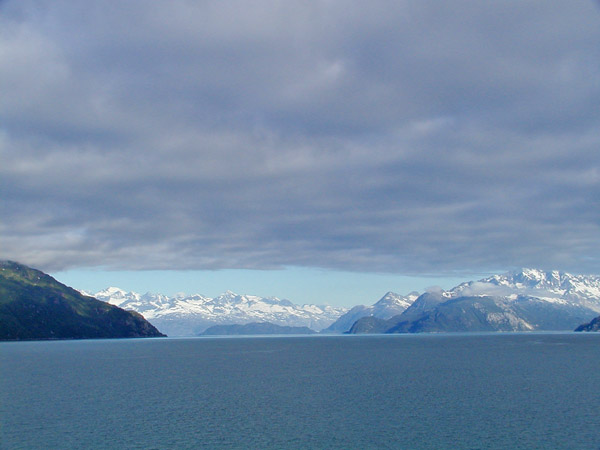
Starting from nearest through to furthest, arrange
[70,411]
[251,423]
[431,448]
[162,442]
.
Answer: [431,448] < [162,442] < [251,423] < [70,411]

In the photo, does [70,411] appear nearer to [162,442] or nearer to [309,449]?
[162,442]

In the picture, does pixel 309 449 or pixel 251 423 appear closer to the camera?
pixel 309 449

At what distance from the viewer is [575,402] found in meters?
A: 101

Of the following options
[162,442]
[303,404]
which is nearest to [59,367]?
[303,404]

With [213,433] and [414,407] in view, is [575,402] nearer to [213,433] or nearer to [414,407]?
[414,407]

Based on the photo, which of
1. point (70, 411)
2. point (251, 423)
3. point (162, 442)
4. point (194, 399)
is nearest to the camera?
point (162, 442)

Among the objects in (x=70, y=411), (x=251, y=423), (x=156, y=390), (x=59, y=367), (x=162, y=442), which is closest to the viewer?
(x=162, y=442)

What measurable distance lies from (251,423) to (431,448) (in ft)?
96.3

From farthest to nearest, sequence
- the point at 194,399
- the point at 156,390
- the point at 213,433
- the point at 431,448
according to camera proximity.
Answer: the point at 156,390
the point at 194,399
the point at 213,433
the point at 431,448

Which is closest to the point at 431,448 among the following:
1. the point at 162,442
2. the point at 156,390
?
the point at 162,442

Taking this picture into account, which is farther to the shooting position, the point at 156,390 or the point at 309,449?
the point at 156,390

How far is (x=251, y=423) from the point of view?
83938mm

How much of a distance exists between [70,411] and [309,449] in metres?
51.1

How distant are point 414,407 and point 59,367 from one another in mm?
143604
